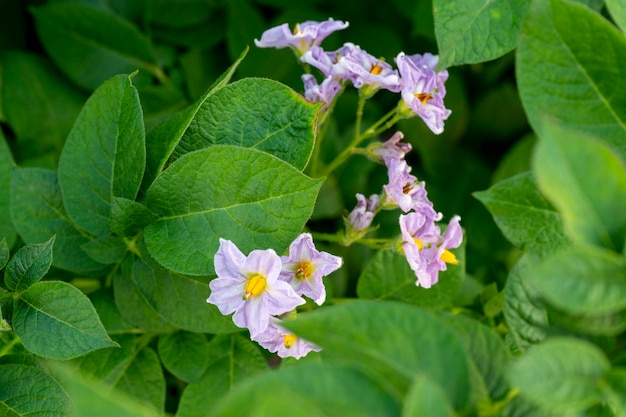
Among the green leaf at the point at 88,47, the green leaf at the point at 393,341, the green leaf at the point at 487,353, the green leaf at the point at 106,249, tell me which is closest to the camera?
the green leaf at the point at 393,341

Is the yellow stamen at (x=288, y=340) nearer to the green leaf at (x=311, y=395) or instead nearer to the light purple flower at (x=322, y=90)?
the light purple flower at (x=322, y=90)

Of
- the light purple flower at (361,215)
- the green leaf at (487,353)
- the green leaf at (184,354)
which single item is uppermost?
the green leaf at (487,353)

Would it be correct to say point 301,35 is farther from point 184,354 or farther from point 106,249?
point 184,354

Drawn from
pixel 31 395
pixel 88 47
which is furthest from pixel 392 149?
pixel 88 47

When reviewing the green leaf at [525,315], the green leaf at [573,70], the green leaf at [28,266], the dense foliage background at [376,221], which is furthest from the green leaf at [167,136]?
the green leaf at [525,315]

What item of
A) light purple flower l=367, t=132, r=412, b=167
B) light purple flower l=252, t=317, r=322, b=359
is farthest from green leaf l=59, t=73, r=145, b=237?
light purple flower l=367, t=132, r=412, b=167

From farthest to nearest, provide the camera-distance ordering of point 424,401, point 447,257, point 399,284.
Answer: point 399,284, point 447,257, point 424,401

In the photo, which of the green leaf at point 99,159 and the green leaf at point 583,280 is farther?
the green leaf at point 99,159
